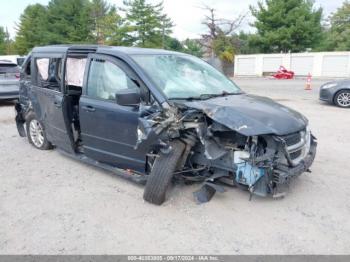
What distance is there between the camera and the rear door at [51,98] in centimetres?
482

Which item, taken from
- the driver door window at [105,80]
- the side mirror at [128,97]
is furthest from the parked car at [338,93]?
the side mirror at [128,97]

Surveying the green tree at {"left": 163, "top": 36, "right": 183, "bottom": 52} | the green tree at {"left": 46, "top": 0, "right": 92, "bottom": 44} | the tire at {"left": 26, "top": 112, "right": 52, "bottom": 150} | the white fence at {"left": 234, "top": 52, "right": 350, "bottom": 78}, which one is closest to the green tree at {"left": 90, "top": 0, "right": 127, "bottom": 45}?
the green tree at {"left": 46, "top": 0, "right": 92, "bottom": 44}

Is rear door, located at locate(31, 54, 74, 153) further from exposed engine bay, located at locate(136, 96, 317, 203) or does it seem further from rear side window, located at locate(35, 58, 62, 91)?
exposed engine bay, located at locate(136, 96, 317, 203)

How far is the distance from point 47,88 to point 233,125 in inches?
128

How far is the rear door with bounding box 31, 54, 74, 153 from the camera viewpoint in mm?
4824

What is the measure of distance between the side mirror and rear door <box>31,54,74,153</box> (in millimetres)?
1422

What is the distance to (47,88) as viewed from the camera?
5.18m

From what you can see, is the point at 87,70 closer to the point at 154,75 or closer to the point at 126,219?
the point at 154,75

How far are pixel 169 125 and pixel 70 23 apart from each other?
38607 millimetres

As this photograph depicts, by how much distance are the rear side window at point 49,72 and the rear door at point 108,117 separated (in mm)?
816

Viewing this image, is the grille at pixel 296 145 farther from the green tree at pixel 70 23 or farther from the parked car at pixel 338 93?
the green tree at pixel 70 23

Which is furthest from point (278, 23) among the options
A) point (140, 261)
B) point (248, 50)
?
point (140, 261)

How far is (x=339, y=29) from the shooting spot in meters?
46.9

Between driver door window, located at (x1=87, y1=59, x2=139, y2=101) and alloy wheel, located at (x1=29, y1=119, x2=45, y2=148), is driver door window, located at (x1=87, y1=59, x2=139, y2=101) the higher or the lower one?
the higher one
